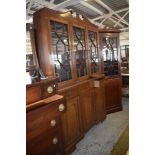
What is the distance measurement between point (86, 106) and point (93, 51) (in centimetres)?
102

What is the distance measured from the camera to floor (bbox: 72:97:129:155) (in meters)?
2.42

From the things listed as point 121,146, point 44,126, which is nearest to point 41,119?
point 44,126

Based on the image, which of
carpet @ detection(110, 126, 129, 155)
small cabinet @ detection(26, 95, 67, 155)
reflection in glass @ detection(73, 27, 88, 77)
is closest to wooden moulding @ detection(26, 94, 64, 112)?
small cabinet @ detection(26, 95, 67, 155)

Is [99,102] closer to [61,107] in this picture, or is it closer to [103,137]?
[103,137]

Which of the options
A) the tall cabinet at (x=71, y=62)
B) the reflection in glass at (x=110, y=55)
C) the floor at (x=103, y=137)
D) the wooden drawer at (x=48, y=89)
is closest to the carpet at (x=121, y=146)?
the floor at (x=103, y=137)

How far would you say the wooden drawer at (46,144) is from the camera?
1499mm

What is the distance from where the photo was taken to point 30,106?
138 centimetres

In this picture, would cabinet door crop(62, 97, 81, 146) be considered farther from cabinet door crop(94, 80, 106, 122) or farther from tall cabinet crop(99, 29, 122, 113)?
tall cabinet crop(99, 29, 122, 113)

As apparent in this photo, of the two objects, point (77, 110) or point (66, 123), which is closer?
point (66, 123)

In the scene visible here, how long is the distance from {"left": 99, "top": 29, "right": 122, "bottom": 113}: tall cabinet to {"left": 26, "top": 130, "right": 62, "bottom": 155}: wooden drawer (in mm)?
2181

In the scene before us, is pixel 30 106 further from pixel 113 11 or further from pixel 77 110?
pixel 113 11

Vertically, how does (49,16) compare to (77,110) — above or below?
above
